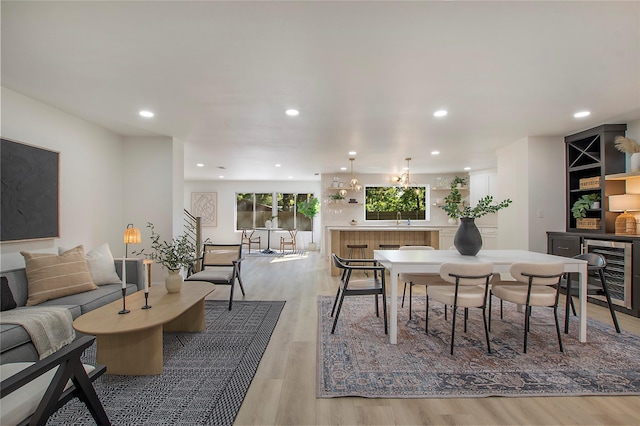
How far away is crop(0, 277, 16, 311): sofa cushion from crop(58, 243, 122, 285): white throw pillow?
709mm

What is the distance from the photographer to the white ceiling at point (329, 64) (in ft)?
6.15

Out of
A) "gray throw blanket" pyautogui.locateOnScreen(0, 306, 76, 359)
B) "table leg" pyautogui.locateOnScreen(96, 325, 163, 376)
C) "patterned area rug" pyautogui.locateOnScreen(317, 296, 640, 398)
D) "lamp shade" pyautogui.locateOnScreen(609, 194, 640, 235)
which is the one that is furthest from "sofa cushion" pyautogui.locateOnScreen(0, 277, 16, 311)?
"lamp shade" pyautogui.locateOnScreen(609, 194, 640, 235)

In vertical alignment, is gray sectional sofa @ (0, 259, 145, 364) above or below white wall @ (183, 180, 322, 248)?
below

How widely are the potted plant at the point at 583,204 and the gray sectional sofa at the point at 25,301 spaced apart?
6.14 metres

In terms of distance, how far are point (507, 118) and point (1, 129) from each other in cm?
561

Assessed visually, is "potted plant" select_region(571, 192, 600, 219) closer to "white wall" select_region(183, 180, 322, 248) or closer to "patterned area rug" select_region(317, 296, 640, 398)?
"patterned area rug" select_region(317, 296, 640, 398)

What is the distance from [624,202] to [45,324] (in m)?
6.47

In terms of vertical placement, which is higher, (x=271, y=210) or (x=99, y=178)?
(x=99, y=178)

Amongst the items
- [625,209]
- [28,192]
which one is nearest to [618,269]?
[625,209]

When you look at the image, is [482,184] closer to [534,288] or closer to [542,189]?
[542,189]

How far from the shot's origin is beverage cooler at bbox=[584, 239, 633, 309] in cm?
367

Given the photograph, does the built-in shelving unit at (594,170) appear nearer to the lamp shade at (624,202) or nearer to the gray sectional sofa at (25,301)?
the lamp shade at (624,202)

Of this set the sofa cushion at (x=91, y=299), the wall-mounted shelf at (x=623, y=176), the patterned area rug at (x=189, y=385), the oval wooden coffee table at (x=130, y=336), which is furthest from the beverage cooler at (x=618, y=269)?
the sofa cushion at (x=91, y=299)

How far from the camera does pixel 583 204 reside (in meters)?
4.49
